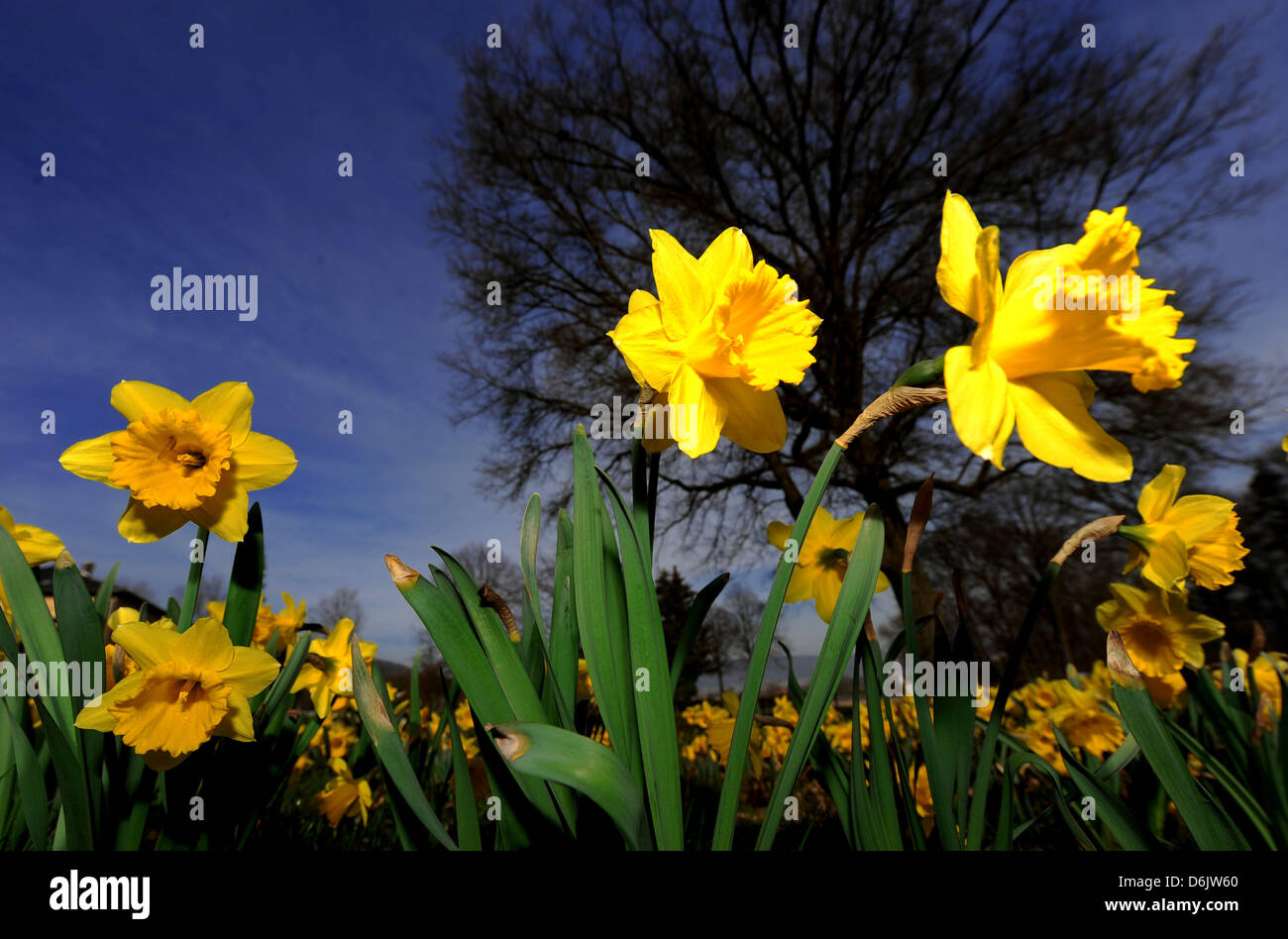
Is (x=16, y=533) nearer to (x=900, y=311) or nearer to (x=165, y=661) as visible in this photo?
(x=165, y=661)

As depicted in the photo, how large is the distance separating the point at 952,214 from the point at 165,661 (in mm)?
1357

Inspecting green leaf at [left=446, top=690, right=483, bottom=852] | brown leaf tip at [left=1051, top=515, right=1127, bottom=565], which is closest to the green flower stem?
brown leaf tip at [left=1051, top=515, right=1127, bottom=565]

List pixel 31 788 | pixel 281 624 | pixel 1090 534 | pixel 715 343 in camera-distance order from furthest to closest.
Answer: pixel 281 624
pixel 31 788
pixel 1090 534
pixel 715 343

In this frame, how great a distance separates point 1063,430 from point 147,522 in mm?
1444

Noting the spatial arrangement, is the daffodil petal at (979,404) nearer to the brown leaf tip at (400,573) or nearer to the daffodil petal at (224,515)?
the brown leaf tip at (400,573)

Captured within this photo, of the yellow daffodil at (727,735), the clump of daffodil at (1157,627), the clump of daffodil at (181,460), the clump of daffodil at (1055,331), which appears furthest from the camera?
the yellow daffodil at (727,735)

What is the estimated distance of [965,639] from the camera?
1113 mm

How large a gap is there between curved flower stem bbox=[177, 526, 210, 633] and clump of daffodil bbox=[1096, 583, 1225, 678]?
177 centimetres

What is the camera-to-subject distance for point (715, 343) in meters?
0.93

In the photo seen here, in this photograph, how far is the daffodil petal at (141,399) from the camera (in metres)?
1.19

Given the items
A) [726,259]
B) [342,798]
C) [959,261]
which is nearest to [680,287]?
[726,259]

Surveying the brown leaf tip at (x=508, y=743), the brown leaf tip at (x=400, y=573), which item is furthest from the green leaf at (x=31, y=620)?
the brown leaf tip at (x=508, y=743)

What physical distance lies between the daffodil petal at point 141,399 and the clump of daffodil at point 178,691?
373mm

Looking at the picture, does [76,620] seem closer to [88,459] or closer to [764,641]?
[88,459]
